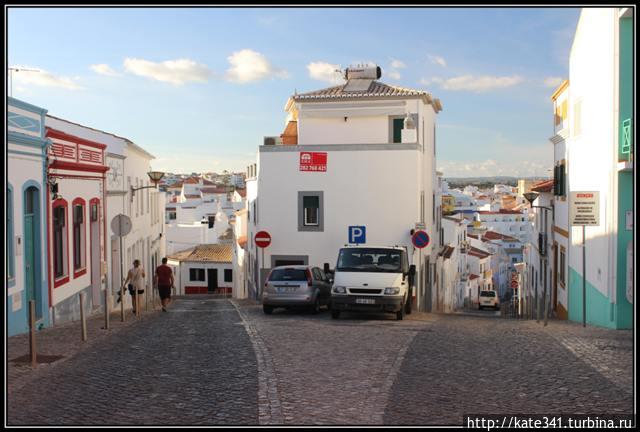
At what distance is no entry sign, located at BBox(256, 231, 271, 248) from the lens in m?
27.4

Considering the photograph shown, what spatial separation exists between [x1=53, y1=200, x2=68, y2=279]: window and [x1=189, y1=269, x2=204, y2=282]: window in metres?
43.7

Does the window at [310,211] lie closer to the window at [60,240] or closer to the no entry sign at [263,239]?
the no entry sign at [263,239]

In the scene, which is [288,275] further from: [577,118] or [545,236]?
[545,236]

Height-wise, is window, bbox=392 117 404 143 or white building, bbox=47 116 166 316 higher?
window, bbox=392 117 404 143

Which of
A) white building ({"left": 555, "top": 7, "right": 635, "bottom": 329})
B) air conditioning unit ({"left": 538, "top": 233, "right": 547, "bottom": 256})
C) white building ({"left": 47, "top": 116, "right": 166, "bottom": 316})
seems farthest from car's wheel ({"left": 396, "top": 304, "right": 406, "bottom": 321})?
air conditioning unit ({"left": 538, "top": 233, "right": 547, "bottom": 256})

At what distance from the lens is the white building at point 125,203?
25.1 meters

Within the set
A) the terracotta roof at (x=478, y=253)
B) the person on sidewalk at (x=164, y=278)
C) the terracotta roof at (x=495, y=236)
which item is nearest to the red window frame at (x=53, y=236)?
the person on sidewalk at (x=164, y=278)

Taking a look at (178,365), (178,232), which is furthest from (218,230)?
(178,365)

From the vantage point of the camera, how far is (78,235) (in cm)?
2147

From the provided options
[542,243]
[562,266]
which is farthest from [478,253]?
[562,266]

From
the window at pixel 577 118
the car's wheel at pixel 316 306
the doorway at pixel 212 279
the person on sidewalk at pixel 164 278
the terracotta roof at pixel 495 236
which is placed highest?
the window at pixel 577 118

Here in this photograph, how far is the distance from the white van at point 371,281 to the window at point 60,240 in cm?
737

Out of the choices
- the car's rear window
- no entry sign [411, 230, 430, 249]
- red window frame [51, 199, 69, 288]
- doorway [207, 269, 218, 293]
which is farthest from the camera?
doorway [207, 269, 218, 293]

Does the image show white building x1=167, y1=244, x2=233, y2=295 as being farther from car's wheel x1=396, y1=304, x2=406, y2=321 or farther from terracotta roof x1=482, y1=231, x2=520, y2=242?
terracotta roof x1=482, y1=231, x2=520, y2=242
